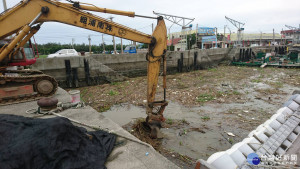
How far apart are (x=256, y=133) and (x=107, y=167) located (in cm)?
253

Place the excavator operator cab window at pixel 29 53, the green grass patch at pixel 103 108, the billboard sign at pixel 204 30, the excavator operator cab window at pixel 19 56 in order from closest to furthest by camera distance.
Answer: the excavator operator cab window at pixel 19 56 → the excavator operator cab window at pixel 29 53 → the green grass patch at pixel 103 108 → the billboard sign at pixel 204 30

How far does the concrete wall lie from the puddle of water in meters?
4.93

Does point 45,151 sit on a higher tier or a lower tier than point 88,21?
lower

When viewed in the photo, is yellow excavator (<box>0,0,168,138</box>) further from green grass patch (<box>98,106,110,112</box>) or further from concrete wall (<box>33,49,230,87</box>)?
concrete wall (<box>33,49,230,87</box>)

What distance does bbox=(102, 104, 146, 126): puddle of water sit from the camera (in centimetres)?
607

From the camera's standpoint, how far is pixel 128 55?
13.3 metres

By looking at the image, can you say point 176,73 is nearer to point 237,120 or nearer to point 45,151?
point 237,120

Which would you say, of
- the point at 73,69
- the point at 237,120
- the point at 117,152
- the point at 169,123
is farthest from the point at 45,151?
the point at 73,69

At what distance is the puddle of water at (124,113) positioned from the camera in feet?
19.9

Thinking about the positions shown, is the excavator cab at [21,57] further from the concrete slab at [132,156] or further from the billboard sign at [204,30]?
the billboard sign at [204,30]

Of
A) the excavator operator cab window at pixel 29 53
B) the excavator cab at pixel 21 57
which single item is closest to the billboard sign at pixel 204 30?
the excavator operator cab window at pixel 29 53

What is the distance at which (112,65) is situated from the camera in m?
12.5

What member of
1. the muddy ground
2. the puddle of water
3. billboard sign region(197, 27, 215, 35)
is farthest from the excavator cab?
billboard sign region(197, 27, 215, 35)

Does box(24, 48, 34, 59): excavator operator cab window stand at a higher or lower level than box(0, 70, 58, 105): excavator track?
higher
